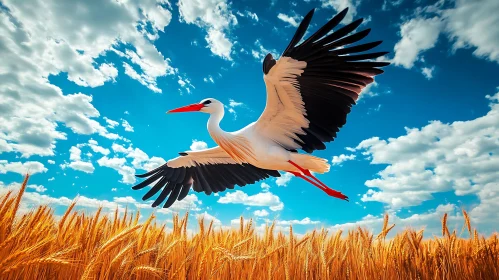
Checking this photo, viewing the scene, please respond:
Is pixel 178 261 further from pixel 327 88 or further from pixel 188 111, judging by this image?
pixel 188 111

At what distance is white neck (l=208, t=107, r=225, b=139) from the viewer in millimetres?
5715

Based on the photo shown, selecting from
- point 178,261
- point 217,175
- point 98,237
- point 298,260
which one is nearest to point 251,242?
point 298,260

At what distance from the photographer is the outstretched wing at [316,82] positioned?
428 centimetres

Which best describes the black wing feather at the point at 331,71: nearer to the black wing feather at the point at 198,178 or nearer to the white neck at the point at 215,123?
the white neck at the point at 215,123

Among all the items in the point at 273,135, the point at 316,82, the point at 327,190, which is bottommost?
the point at 327,190

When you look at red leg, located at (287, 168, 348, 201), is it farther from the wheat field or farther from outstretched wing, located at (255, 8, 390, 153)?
the wheat field

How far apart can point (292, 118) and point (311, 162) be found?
2.79ft

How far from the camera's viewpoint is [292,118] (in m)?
5.48

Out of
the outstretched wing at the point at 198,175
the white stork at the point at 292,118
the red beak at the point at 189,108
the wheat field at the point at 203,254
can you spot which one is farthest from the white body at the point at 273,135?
the wheat field at the point at 203,254

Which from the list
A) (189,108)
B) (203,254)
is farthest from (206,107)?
(203,254)

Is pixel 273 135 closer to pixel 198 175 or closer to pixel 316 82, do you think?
pixel 316 82

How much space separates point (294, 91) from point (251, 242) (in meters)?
2.55

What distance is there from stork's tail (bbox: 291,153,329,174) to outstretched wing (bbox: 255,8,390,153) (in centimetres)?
22

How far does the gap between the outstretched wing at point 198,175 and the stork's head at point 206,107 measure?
126 centimetres
